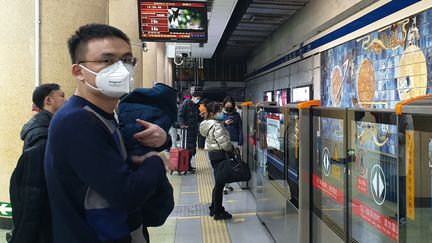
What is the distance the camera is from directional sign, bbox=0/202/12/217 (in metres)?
3.63

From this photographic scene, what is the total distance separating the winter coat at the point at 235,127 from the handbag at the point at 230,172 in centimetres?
121

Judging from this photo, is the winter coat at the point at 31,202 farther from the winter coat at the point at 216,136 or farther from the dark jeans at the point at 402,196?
the winter coat at the point at 216,136

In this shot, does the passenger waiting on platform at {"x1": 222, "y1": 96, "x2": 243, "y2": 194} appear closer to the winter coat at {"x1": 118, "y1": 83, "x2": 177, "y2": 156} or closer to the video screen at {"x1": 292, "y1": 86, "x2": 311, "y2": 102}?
the video screen at {"x1": 292, "y1": 86, "x2": 311, "y2": 102}

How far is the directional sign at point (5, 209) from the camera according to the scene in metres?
3.63

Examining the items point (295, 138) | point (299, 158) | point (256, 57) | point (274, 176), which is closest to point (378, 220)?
point (299, 158)

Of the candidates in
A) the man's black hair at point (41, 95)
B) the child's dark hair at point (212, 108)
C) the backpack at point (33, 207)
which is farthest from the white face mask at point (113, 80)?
the child's dark hair at point (212, 108)

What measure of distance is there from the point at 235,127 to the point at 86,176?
15.0ft

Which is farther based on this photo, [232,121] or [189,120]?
[189,120]

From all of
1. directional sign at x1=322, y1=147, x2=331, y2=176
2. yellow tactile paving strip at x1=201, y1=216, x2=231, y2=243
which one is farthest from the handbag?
directional sign at x1=322, y1=147, x2=331, y2=176

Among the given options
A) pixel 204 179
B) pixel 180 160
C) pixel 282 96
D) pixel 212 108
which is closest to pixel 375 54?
pixel 212 108

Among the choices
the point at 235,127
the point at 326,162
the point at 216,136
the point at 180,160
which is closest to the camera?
the point at 326,162

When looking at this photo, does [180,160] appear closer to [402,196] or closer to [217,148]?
[217,148]

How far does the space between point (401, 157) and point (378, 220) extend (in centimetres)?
50

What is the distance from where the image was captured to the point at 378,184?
172cm
